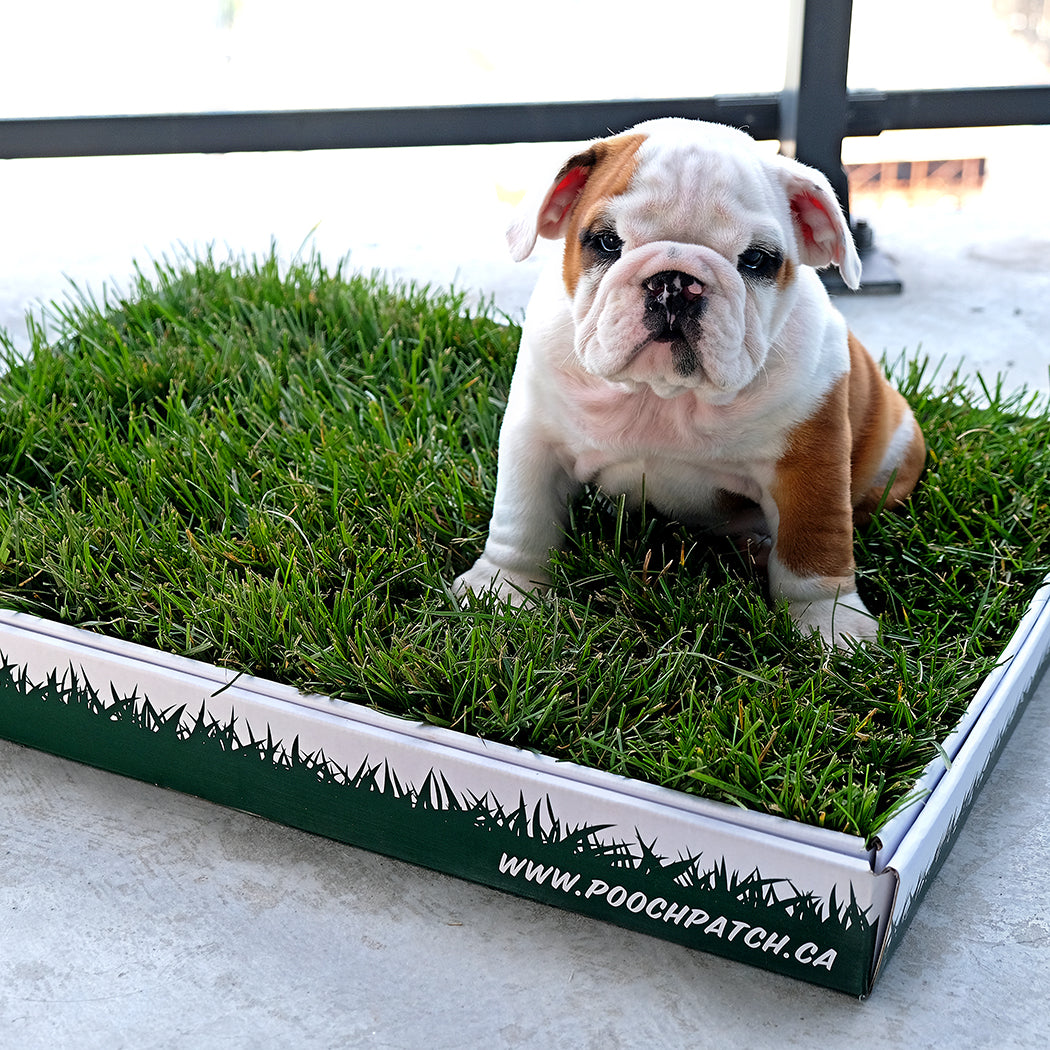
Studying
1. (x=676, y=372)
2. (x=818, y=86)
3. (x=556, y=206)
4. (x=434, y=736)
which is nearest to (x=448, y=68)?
(x=818, y=86)

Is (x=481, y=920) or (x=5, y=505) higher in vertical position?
(x=5, y=505)

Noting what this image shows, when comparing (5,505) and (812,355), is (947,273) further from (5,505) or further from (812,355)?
(5,505)

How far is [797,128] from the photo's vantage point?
3225mm

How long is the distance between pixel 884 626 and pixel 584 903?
1.73 ft

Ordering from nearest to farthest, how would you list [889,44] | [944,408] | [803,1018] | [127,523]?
[803,1018] → [127,523] → [944,408] → [889,44]

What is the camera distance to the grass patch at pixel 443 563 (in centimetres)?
145

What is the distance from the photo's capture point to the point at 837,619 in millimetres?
1643

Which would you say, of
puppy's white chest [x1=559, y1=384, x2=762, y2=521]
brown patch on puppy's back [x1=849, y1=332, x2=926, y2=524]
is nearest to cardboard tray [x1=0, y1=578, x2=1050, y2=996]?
brown patch on puppy's back [x1=849, y1=332, x2=926, y2=524]

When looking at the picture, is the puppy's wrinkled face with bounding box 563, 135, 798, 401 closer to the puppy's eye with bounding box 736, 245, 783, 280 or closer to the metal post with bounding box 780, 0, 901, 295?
the puppy's eye with bounding box 736, 245, 783, 280

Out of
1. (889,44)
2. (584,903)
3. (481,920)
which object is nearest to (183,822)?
(481,920)

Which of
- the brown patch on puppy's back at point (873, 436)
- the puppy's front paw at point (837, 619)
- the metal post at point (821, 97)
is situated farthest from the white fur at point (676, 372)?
the metal post at point (821, 97)

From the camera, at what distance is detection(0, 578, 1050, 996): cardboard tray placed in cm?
127

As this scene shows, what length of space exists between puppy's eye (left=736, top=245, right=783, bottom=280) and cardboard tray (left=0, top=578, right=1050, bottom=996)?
53cm

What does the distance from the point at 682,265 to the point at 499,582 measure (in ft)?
1.69
